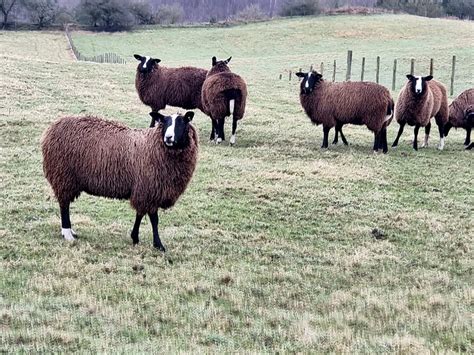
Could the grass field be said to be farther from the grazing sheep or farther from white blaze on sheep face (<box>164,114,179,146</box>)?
white blaze on sheep face (<box>164,114,179,146</box>)

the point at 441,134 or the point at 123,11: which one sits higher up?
the point at 123,11

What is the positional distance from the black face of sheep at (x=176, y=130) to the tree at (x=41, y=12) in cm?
7258

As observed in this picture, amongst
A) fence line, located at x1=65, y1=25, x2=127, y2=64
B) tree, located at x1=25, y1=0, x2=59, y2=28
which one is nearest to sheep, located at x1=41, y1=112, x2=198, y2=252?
fence line, located at x1=65, y1=25, x2=127, y2=64

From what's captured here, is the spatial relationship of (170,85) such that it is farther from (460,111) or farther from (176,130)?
(176,130)

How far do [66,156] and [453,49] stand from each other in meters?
46.5

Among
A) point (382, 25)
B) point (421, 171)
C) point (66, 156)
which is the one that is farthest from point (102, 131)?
point (382, 25)

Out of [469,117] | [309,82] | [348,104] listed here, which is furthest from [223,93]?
[469,117]

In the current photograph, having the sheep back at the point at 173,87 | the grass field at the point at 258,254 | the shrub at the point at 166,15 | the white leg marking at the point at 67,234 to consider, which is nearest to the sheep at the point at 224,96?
the grass field at the point at 258,254

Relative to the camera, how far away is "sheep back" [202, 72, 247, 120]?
58.3ft

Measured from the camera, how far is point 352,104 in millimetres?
17125

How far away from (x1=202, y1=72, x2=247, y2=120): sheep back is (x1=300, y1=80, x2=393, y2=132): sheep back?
1.88 meters

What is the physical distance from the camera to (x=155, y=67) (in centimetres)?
1952

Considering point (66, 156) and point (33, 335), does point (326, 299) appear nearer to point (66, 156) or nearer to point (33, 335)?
point (33, 335)

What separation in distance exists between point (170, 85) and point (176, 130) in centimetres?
1017
